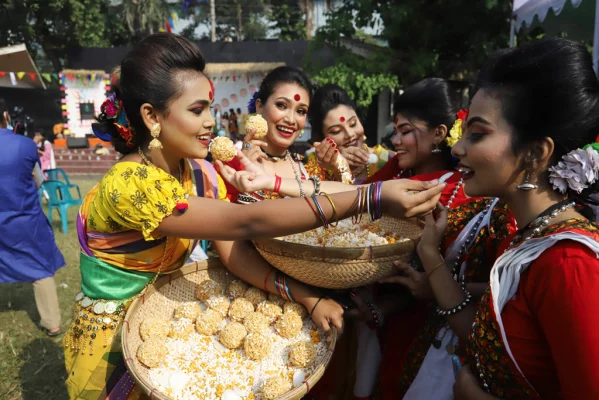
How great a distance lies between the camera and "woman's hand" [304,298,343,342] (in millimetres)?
1803

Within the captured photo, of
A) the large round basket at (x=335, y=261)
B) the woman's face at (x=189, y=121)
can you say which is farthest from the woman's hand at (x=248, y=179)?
the large round basket at (x=335, y=261)

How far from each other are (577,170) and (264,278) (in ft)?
4.22

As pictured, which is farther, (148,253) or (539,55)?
(148,253)

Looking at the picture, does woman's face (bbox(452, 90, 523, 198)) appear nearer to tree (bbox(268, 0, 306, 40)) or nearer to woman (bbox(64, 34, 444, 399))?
woman (bbox(64, 34, 444, 399))

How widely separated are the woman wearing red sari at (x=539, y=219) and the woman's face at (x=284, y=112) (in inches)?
56.8

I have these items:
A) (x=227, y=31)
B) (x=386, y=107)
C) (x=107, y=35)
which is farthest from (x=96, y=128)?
(x=227, y=31)

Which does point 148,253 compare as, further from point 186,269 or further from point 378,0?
point 378,0

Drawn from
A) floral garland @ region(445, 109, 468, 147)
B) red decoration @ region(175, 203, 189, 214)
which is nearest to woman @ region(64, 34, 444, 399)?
red decoration @ region(175, 203, 189, 214)

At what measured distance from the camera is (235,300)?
1.96 m

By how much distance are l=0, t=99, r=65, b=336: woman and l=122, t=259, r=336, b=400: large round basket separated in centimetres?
304

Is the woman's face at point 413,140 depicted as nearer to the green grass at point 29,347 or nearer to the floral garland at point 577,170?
the floral garland at point 577,170

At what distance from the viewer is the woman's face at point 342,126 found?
3340 millimetres

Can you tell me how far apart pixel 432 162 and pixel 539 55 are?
4.04 feet

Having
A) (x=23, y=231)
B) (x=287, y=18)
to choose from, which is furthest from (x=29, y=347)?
(x=287, y=18)
